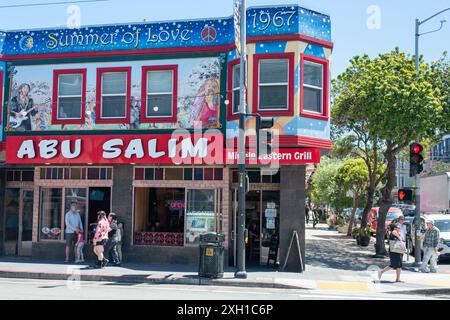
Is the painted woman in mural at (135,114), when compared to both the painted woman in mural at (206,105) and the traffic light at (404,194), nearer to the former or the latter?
the painted woman in mural at (206,105)

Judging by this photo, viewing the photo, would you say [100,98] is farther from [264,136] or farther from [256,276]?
[256,276]

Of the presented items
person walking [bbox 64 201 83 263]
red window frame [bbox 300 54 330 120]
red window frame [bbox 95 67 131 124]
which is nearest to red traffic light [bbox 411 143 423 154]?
red window frame [bbox 300 54 330 120]

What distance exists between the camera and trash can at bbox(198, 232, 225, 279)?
15227 mm

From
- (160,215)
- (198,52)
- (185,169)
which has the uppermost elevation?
(198,52)

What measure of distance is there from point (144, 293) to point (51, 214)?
814 cm

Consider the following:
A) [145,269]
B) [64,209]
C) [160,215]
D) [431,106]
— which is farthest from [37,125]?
[431,106]

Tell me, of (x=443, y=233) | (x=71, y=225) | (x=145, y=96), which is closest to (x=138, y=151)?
(x=145, y=96)

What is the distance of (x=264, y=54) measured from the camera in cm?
1720

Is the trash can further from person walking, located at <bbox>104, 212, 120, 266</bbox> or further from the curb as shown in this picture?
person walking, located at <bbox>104, 212, 120, 266</bbox>

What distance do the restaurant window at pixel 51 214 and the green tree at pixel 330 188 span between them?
1999 cm

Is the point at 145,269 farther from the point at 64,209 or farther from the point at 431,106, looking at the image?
the point at 431,106

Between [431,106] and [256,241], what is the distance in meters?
7.55

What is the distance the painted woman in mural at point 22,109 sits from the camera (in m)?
19.6

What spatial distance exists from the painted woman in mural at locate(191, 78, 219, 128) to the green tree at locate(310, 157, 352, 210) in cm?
1830
